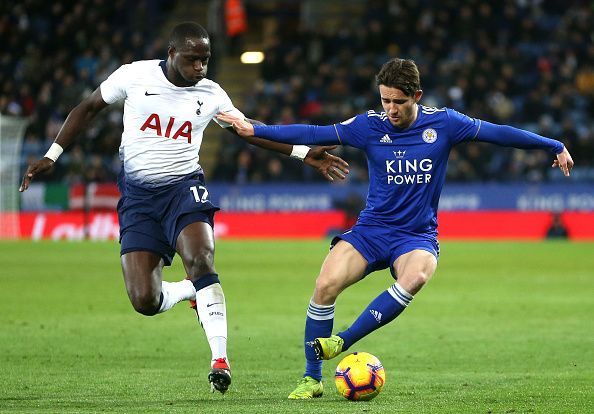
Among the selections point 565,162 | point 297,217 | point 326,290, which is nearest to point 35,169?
point 326,290

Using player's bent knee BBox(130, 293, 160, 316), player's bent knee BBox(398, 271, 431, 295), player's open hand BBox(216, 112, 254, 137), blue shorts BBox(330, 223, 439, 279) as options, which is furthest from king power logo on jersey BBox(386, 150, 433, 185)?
player's bent knee BBox(130, 293, 160, 316)

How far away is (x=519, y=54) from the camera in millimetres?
32750

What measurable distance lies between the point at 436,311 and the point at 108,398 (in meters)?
7.40

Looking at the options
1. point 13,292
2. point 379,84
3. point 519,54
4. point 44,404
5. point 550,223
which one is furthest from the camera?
point 519,54

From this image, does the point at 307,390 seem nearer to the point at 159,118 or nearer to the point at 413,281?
the point at 413,281

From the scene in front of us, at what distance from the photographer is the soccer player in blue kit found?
780 cm

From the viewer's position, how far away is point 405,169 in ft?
26.3

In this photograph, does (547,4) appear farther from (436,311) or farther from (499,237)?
(436,311)

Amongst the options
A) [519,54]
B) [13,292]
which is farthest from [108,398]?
[519,54]

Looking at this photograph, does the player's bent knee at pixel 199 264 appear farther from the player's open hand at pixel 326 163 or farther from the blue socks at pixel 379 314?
the player's open hand at pixel 326 163

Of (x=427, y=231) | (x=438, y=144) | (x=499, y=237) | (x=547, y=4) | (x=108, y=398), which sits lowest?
(x=499, y=237)

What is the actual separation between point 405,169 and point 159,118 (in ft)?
5.73

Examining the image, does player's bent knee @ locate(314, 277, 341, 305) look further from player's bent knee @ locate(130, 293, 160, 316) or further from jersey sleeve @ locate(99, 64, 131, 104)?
jersey sleeve @ locate(99, 64, 131, 104)

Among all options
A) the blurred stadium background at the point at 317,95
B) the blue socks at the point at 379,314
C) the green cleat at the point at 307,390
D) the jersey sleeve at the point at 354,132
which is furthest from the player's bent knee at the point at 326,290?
the blurred stadium background at the point at 317,95
